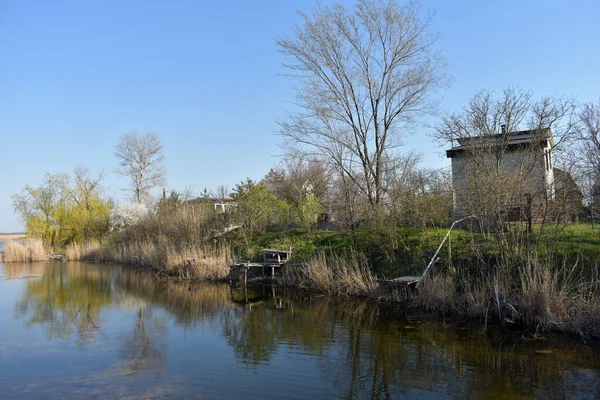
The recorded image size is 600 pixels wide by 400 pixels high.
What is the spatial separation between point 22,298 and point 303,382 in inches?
487

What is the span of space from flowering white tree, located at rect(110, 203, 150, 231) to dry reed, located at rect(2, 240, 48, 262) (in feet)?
15.5

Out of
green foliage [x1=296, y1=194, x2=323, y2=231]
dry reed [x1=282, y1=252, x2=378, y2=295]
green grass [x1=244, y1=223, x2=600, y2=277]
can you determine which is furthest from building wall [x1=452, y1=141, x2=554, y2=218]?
green foliage [x1=296, y1=194, x2=323, y2=231]

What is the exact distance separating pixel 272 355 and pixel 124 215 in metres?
26.5

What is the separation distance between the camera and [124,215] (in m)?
32.0

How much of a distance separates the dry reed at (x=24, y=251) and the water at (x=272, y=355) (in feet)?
55.9

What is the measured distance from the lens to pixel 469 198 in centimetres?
1212

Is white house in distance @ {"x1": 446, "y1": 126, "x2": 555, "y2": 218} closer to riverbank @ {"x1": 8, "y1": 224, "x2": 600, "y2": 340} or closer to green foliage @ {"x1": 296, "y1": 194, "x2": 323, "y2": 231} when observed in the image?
riverbank @ {"x1": 8, "y1": 224, "x2": 600, "y2": 340}

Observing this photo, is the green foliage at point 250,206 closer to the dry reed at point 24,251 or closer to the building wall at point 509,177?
the building wall at point 509,177

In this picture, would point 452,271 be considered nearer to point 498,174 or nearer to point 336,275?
point 498,174

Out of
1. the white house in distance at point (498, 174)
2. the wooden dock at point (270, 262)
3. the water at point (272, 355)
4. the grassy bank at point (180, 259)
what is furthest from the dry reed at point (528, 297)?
the grassy bank at point (180, 259)

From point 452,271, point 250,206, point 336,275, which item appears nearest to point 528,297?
point 452,271

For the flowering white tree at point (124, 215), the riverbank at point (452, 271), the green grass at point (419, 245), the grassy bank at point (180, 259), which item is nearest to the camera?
the riverbank at point (452, 271)

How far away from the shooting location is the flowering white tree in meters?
31.6

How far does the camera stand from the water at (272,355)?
6.73 meters
